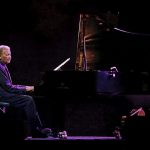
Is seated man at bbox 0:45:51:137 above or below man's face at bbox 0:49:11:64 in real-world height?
below

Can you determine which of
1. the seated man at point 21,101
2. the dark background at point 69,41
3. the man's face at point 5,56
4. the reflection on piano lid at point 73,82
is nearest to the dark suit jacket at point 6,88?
the seated man at point 21,101

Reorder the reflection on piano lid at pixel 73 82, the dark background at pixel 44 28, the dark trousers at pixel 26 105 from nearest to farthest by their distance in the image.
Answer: the dark trousers at pixel 26 105 < the reflection on piano lid at pixel 73 82 < the dark background at pixel 44 28

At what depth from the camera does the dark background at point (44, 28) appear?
8.29 m

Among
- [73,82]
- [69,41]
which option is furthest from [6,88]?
[69,41]

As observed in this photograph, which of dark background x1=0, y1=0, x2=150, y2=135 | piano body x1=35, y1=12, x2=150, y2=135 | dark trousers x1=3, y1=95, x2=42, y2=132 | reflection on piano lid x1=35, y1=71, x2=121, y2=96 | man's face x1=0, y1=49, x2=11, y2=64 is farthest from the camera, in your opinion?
dark background x1=0, y1=0, x2=150, y2=135

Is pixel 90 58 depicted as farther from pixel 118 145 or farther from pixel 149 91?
pixel 118 145

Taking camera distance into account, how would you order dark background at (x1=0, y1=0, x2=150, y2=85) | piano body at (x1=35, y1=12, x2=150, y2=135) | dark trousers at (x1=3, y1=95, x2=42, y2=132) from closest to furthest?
dark trousers at (x1=3, y1=95, x2=42, y2=132) < piano body at (x1=35, y1=12, x2=150, y2=135) < dark background at (x1=0, y1=0, x2=150, y2=85)

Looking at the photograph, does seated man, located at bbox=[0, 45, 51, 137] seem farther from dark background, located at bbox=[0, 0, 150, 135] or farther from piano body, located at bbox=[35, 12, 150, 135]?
dark background, located at bbox=[0, 0, 150, 135]

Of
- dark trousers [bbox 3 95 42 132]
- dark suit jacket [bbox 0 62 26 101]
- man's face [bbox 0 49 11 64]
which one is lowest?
dark trousers [bbox 3 95 42 132]

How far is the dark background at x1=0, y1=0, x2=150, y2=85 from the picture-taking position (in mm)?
8289

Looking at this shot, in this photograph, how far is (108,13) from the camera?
26.2ft

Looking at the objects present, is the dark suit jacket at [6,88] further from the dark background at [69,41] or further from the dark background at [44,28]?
the dark background at [44,28]

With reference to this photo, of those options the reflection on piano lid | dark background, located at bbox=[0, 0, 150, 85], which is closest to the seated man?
the reflection on piano lid

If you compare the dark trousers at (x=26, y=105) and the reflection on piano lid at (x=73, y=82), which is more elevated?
the reflection on piano lid at (x=73, y=82)
